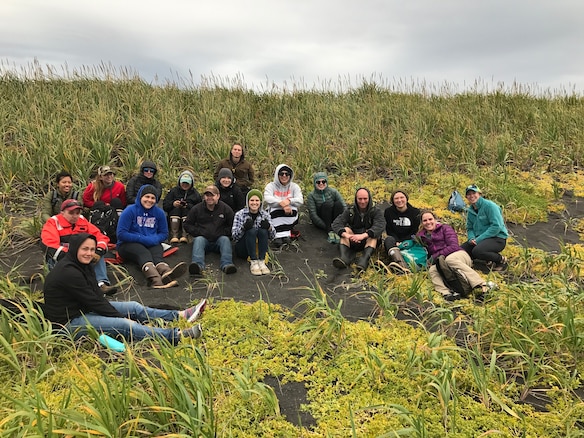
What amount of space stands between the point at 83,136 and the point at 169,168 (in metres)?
1.99

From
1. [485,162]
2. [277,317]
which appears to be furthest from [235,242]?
[485,162]

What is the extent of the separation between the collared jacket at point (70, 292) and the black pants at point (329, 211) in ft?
12.7

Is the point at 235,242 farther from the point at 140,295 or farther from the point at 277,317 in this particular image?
the point at 277,317

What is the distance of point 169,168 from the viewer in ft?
26.3

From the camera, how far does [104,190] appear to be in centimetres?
618

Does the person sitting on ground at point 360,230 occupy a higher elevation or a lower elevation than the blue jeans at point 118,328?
higher

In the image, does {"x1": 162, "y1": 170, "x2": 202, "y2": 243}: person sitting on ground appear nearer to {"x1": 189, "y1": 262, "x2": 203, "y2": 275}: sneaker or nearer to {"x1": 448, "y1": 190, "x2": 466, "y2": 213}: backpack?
{"x1": 189, "y1": 262, "x2": 203, "y2": 275}: sneaker

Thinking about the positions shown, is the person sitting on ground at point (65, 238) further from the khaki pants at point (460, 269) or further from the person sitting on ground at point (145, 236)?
the khaki pants at point (460, 269)

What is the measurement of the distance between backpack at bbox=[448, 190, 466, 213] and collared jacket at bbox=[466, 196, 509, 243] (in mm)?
1274

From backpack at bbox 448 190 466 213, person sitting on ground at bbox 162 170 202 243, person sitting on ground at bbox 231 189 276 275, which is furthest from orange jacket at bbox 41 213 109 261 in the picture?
backpack at bbox 448 190 466 213

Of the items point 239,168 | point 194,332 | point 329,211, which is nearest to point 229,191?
point 239,168

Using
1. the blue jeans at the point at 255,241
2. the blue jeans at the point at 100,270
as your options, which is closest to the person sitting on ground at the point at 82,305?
the blue jeans at the point at 100,270

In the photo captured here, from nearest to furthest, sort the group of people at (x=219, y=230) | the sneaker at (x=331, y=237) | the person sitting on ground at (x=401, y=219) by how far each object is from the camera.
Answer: the group of people at (x=219, y=230)
the person sitting on ground at (x=401, y=219)
the sneaker at (x=331, y=237)

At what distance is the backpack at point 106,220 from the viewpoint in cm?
572
